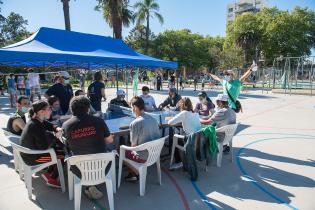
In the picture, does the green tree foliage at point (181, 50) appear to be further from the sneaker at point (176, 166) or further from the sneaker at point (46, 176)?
the sneaker at point (46, 176)

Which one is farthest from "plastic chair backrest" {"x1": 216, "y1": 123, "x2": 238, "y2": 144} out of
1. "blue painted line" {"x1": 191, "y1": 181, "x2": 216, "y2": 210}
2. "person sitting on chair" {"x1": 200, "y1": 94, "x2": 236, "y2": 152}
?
"blue painted line" {"x1": 191, "y1": 181, "x2": 216, "y2": 210}

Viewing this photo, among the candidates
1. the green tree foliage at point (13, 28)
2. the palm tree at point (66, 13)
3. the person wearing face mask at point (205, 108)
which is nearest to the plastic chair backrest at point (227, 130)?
the person wearing face mask at point (205, 108)

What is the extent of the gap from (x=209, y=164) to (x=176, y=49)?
128 ft

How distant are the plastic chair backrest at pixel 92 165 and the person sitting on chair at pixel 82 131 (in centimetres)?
10

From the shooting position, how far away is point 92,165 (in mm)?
3293

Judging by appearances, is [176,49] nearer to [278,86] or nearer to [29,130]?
[278,86]

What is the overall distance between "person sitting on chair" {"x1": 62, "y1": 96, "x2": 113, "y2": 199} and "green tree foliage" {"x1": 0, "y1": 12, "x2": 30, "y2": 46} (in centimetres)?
3081

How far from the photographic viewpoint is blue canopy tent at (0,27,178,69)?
5.48 m

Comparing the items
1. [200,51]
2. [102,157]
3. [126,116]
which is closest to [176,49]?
[200,51]

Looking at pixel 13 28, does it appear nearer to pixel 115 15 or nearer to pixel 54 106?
pixel 115 15

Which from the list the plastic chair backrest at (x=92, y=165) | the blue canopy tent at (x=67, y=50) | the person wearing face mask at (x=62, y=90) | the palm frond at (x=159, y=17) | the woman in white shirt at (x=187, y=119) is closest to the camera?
the plastic chair backrest at (x=92, y=165)

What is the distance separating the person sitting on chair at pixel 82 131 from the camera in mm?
3289

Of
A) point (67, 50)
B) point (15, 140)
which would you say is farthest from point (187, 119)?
point (67, 50)

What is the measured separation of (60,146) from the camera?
13.8 ft
